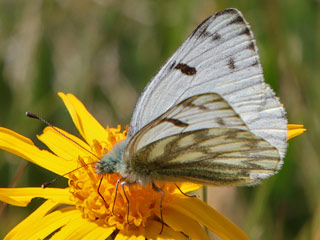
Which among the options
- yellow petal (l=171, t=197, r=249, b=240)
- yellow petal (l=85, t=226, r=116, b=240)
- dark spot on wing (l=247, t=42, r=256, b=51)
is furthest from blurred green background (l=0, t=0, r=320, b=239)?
yellow petal (l=85, t=226, r=116, b=240)

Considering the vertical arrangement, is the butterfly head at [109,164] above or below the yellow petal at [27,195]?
above

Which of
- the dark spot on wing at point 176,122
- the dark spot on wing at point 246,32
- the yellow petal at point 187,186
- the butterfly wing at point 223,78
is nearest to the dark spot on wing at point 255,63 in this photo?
the butterfly wing at point 223,78

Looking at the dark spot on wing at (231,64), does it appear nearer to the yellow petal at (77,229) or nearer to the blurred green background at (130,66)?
the yellow petal at (77,229)

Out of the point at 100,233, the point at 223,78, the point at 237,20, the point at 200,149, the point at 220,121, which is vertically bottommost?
the point at 100,233

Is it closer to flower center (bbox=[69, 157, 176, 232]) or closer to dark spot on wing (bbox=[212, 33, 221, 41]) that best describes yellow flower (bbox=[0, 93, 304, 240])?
flower center (bbox=[69, 157, 176, 232])

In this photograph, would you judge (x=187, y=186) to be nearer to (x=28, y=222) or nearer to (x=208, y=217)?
(x=208, y=217)

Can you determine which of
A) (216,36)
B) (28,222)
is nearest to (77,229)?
(28,222)
